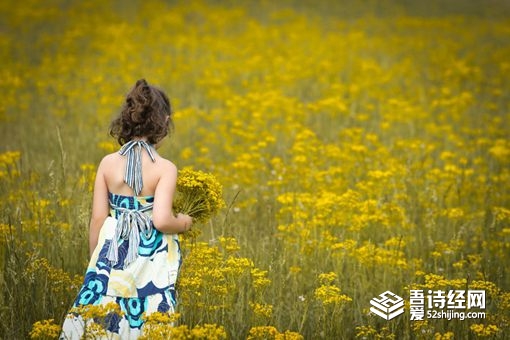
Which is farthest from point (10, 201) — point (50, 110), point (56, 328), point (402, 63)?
point (402, 63)

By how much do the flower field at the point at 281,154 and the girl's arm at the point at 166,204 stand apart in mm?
382

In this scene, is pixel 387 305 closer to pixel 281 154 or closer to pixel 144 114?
pixel 144 114

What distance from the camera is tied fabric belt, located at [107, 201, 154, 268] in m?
3.85

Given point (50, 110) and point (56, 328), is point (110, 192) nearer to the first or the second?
point (56, 328)

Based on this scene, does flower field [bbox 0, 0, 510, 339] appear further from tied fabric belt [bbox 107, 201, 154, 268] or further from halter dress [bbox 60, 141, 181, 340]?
tied fabric belt [bbox 107, 201, 154, 268]

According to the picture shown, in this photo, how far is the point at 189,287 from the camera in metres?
4.39

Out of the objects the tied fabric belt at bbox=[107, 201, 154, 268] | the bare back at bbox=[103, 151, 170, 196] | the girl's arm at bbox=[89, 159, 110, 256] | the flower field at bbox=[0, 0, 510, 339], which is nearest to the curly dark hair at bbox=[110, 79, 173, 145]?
the bare back at bbox=[103, 151, 170, 196]

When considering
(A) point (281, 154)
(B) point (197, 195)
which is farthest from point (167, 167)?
(A) point (281, 154)

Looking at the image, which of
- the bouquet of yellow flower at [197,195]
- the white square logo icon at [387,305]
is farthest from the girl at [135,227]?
the white square logo icon at [387,305]

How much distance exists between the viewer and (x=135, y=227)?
3.89 m

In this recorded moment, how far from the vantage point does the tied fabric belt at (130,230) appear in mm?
3854

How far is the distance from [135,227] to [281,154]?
4804 millimetres

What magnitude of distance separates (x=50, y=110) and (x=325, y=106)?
11.7 ft

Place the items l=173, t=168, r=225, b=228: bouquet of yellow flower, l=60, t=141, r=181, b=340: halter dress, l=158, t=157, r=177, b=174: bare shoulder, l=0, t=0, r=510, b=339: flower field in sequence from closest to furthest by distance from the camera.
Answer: l=60, t=141, r=181, b=340: halter dress
l=158, t=157, r=177, b=174: bare shoulder
l=173, t=168, r=225, b=228: bouquet of yellow flower
l=0, t=0, r=510, b=339: flower field
